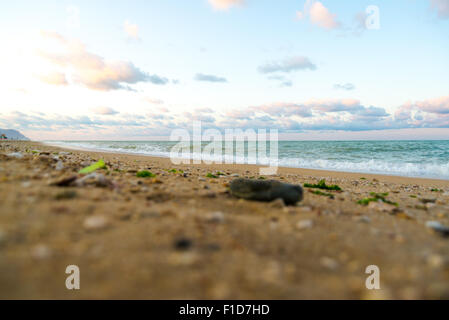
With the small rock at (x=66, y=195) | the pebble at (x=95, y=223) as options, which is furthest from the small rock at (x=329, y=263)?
the small rock at (x=66, y=195)

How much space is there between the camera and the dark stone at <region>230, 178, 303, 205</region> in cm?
392

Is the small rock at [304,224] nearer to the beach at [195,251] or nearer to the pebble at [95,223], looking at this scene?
the beach at [195,251]

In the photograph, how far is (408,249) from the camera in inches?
96.8

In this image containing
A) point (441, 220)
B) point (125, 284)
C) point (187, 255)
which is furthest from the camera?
point (441, 220)

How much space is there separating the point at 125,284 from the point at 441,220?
459cm

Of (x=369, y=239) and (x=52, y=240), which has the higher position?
(x=52, y=240)

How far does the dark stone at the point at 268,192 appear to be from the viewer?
392 cm

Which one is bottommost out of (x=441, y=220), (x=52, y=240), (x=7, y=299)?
(x=441, y=220)

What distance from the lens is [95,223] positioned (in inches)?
89.3

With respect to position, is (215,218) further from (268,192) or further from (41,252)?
(41,252)

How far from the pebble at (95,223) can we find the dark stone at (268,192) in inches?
89.1

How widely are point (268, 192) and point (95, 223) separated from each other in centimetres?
254

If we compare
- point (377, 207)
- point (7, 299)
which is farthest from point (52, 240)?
point (377, 207)

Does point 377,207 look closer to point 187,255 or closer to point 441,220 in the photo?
point 441,220
